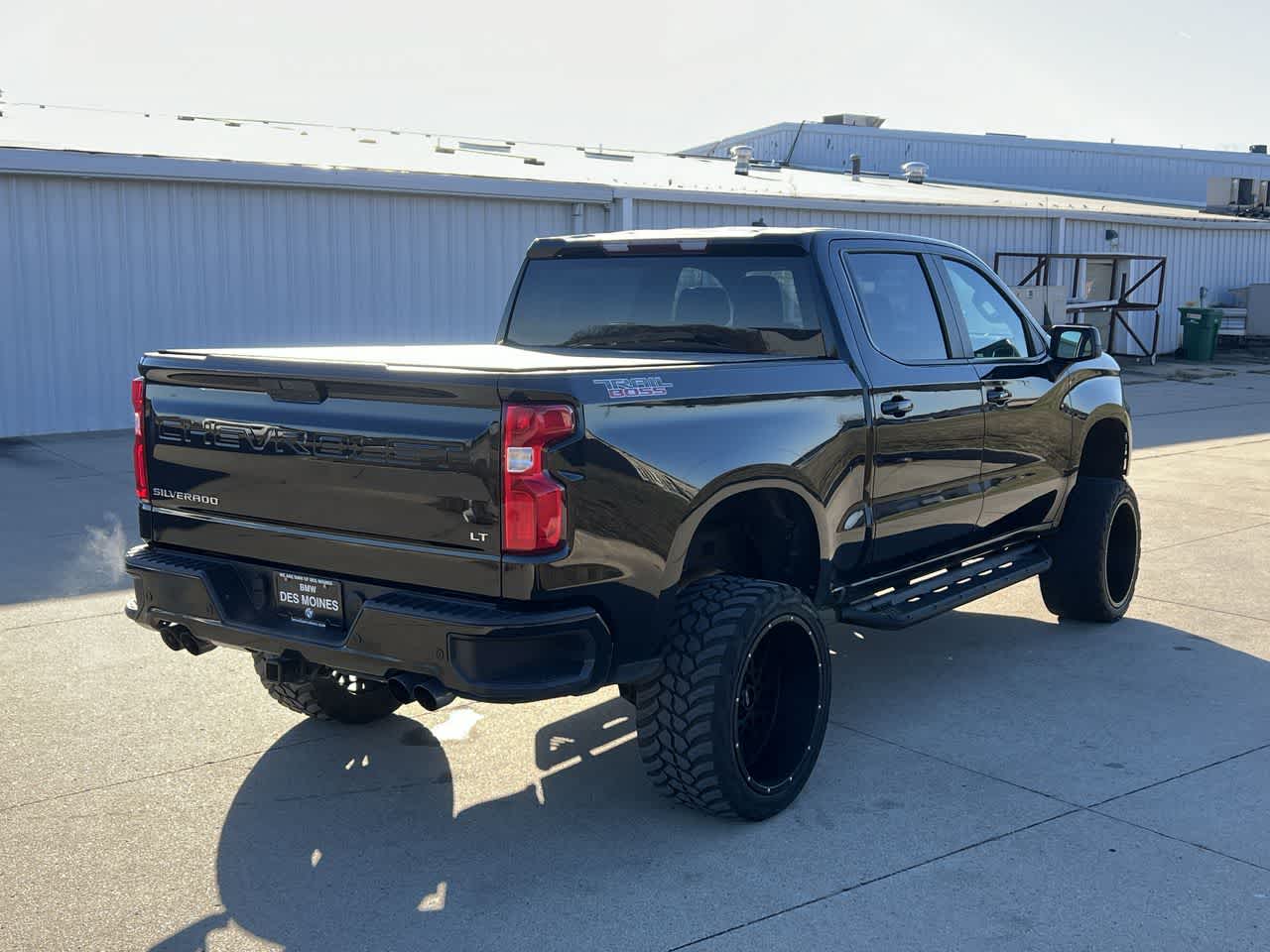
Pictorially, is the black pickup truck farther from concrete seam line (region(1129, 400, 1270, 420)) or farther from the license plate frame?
concrete seam line (region(1129, 400, 1270, 420))

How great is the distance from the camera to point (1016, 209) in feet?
82.0

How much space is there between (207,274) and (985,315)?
37.1ft

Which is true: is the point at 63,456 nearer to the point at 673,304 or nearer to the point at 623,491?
the point at 673,304

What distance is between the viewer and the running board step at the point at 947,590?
5.28 metres

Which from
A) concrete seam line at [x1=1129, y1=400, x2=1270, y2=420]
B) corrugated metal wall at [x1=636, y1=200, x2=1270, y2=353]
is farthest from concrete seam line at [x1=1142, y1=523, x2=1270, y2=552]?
corrugated metal wall at [x1=636, y1=200, x2=1270, y2=353]

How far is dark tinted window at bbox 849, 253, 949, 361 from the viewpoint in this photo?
546 centimetres

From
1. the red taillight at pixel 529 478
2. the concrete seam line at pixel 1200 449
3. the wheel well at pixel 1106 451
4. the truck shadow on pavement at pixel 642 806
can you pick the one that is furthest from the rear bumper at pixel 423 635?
the concrete seam line at pixel 1200 449

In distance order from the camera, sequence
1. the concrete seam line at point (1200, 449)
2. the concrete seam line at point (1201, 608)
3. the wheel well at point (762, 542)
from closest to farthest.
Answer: the wheel well at point (762, 542) < the concrete seam line at point (1201, 608) < the concrete seam line at point (1200, 449)

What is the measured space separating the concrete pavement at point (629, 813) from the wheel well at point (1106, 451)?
0.94m

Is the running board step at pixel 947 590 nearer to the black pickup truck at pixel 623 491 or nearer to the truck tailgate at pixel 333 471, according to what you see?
the black pickup truck at pixel 623 491

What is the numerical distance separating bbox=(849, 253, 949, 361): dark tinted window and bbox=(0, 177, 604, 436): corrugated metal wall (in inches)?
447

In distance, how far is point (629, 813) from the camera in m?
4.54

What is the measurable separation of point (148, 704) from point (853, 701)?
3013 mm

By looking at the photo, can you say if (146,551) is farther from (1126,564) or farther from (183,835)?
(1126,564)
